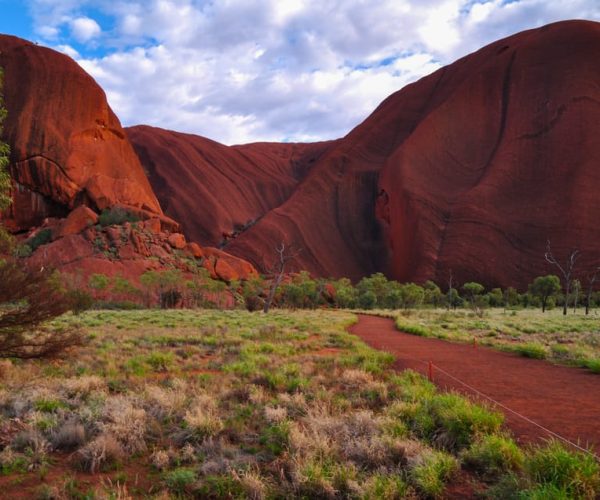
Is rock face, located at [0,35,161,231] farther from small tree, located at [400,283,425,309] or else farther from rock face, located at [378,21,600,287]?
rock face, located at [378,21,600,287]

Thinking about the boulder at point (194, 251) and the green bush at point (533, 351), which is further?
the boulder at point (194, 251)

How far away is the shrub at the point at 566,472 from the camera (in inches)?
137

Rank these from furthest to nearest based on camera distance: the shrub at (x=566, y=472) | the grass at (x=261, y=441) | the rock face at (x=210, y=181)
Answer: the rock face at (x=210, y=181), the grass at (x=261, y=441), the shrub at (x=566, y=472)

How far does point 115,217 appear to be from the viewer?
6238cm

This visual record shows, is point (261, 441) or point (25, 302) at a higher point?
point (25, 302)

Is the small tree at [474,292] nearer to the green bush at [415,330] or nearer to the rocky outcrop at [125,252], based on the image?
the rocky outcrop at [125,252]

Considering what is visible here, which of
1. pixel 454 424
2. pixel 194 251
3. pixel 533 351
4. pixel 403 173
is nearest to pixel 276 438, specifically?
pixel 454 424

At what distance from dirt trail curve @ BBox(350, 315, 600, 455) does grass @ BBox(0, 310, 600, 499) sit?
0.77 m

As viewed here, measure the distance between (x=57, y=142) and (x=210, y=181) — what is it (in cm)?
4029

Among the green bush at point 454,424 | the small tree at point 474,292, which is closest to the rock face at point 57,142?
the small tree at point 474,292

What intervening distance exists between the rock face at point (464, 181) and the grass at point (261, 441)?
214ft

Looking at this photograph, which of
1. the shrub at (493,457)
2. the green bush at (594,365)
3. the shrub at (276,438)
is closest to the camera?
the shrub at (493,457)

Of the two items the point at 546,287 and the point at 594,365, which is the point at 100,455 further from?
the point at 546,287

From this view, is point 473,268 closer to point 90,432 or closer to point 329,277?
point 329,277
